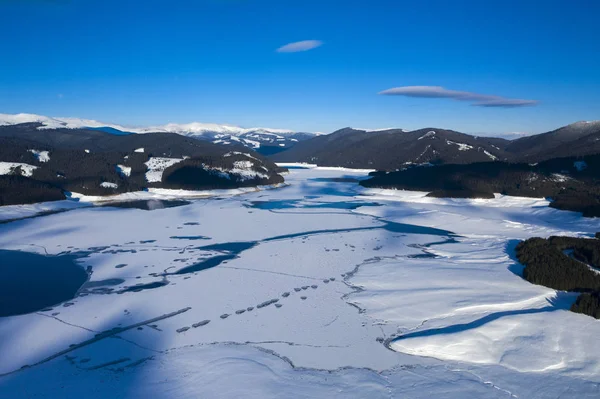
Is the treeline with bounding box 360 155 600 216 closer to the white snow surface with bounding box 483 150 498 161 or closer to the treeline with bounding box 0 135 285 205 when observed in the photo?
the treeline with bounding box 0 135 285 205

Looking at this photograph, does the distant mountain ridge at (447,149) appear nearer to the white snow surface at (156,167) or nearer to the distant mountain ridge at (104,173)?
the distant mountain ridge at (104,173)

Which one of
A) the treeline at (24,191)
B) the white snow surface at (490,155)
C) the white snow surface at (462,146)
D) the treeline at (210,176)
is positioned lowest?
the treeline at (24,191)

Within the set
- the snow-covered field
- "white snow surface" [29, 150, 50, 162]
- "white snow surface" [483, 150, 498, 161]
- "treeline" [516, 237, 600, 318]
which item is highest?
"white snow surface" [483, 150, 498, 161]

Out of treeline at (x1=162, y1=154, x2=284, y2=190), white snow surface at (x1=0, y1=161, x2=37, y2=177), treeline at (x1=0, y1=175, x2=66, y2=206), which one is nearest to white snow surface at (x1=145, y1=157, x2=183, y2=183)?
treeline at (x1=162, y1=154, x2=284, y2=190)

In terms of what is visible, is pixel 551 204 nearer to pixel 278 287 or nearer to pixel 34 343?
pixel 278 287

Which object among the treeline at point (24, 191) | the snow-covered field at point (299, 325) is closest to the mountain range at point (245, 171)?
the treeline at point (24, 191)

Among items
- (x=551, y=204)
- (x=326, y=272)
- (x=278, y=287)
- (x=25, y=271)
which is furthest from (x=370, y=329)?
(x=551, y=204)

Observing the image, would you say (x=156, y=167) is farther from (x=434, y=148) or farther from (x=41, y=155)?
(x=434, y=148)
